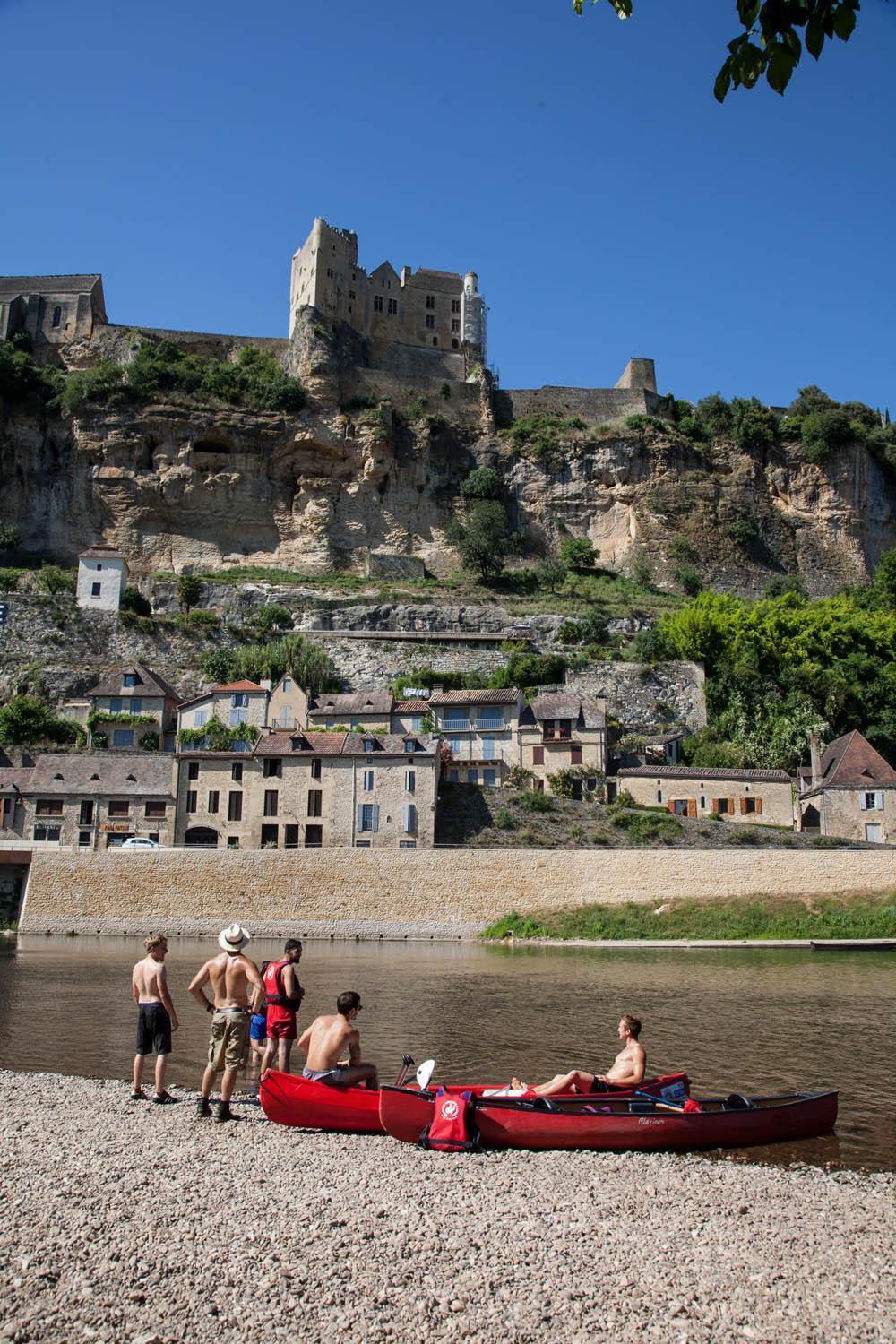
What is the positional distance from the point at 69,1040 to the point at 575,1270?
9264 mm

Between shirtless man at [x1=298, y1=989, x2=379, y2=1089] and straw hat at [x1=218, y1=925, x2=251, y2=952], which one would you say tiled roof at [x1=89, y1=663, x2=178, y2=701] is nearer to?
straw hat at [x1=218, y1=925, x2=251, y2=952]

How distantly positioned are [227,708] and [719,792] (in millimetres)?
18497

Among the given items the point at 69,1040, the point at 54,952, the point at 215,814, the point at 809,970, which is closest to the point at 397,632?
the point at 215,814

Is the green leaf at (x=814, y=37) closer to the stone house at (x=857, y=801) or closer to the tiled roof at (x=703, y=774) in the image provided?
the stone house at (x=857, y=801)

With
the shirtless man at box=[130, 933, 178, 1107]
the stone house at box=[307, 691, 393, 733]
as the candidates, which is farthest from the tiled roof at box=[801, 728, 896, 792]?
the shirtless man at box=[130, 933, 178, 1107]

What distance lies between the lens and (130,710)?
40.4 metres

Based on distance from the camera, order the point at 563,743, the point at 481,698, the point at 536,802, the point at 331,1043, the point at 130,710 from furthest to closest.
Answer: the point at 130,710
the point at 481,698
the point at 563,743
the point at 536,802
the point at 331,1043

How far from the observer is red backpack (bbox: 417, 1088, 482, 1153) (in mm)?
8406

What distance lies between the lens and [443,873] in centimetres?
2794

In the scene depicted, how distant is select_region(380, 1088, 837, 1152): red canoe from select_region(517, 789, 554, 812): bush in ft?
78.9

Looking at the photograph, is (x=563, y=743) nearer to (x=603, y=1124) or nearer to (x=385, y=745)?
(x=385, y=745)

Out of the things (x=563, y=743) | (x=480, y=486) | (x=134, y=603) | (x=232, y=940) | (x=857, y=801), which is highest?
(x=480, y=486)

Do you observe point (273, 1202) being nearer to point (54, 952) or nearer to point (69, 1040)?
point (69, 1040)

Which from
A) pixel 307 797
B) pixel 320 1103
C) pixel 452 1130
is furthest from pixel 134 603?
pixel 452 1130
